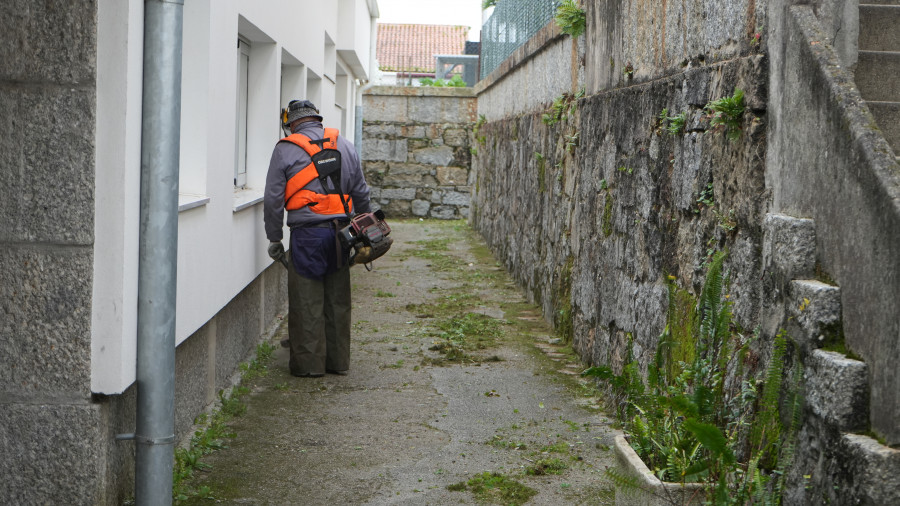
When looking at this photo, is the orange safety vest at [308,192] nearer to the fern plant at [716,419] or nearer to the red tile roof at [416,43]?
the fern plant at [716,419]

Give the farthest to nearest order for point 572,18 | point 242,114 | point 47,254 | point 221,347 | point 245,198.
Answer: point 242,114
point 572,18
point 245,198
point 221,347
point 47,254

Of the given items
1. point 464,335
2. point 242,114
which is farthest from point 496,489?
point 242,114

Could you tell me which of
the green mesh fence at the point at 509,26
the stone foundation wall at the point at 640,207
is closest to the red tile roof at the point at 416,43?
the green mesh fence at the point at 509,26

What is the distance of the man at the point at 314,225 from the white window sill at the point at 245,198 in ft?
0.60

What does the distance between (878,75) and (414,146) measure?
15.6 m

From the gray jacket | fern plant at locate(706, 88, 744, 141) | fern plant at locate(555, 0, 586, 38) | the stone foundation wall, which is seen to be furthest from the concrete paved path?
fern plant at locate(555, 0, 586, 38)

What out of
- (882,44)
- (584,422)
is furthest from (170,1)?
(584,422)

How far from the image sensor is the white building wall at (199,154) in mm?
3543

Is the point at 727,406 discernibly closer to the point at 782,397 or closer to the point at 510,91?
the point at 782,397

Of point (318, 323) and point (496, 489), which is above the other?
point (318, 323)

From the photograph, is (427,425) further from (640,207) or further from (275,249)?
(275,249)

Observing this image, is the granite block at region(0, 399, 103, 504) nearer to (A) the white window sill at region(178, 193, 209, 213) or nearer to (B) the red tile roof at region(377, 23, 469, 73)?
(A) the white window sill at region(178, 193, 209, 213)

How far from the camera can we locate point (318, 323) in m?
6.57

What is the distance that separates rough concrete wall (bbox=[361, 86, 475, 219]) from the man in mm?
12308
